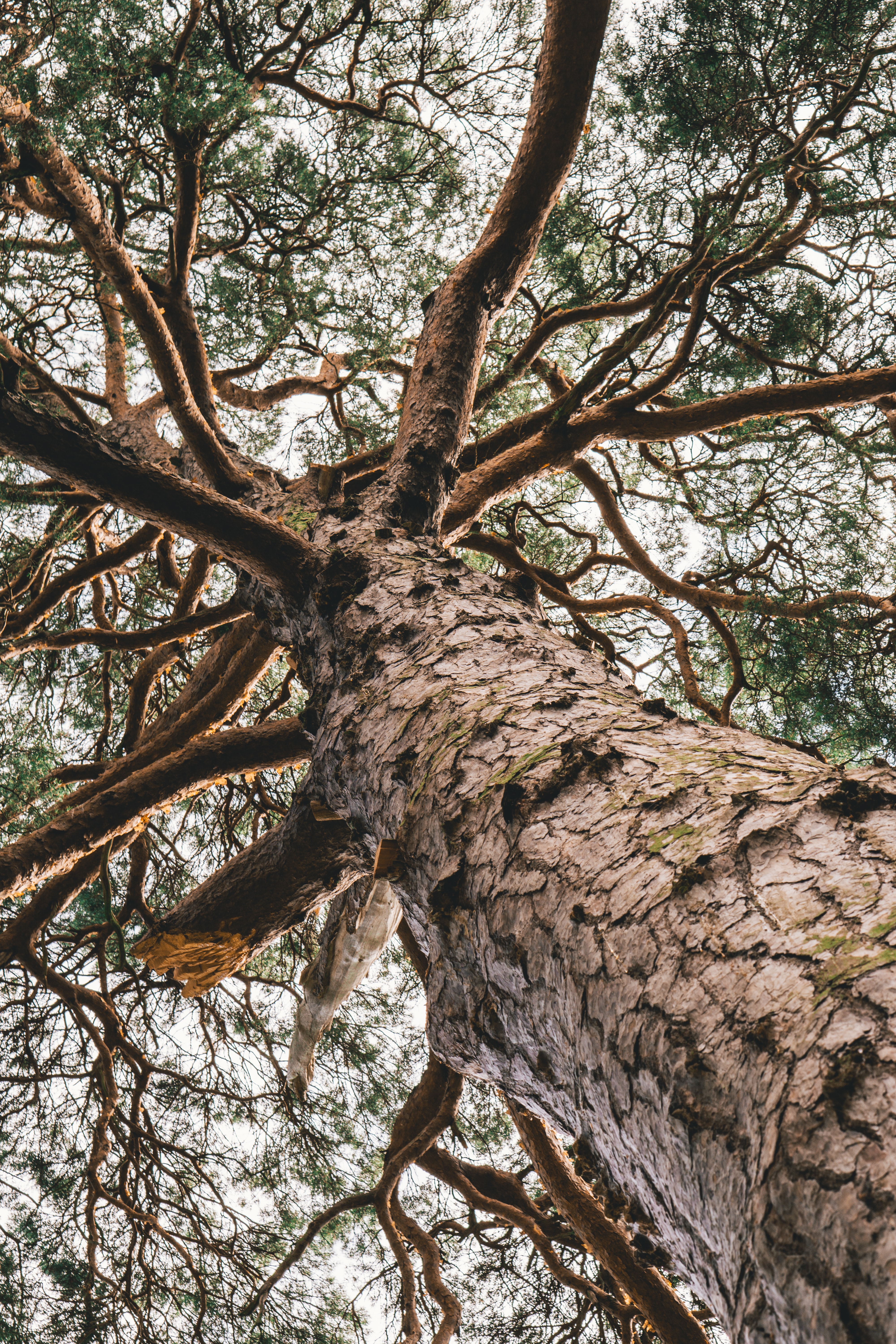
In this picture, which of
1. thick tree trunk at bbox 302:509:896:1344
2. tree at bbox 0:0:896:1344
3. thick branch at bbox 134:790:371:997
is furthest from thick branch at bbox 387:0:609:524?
thick tree trunk at bbox 302:509:896:1344

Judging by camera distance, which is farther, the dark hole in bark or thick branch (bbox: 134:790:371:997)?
thick branch (bbox: 134:790:371:997)

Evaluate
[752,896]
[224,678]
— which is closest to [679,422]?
[224,678]

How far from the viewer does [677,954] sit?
2.06 feet

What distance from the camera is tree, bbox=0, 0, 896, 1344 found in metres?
0.61

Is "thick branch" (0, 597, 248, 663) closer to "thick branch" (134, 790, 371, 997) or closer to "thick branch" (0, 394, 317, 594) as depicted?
"thick branch" (0, 394, 317, 594)

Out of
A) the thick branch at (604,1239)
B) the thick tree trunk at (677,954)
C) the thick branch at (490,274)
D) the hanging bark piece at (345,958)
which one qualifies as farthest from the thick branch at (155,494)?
the thick branch at (604,1239)

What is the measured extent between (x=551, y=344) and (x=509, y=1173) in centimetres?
397

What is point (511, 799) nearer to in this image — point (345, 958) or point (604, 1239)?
point (345, 958)

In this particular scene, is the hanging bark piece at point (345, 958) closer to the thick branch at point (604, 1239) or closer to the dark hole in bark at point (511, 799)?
the thick branch at point (604, 1239)

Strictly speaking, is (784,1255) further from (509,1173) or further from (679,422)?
(509,1173)

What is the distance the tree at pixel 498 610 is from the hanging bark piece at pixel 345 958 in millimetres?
18

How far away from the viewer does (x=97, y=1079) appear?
345 cm

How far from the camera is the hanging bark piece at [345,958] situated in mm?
2434

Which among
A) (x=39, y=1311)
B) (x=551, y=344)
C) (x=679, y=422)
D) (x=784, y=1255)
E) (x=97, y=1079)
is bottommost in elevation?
(x=784, y=1255)
